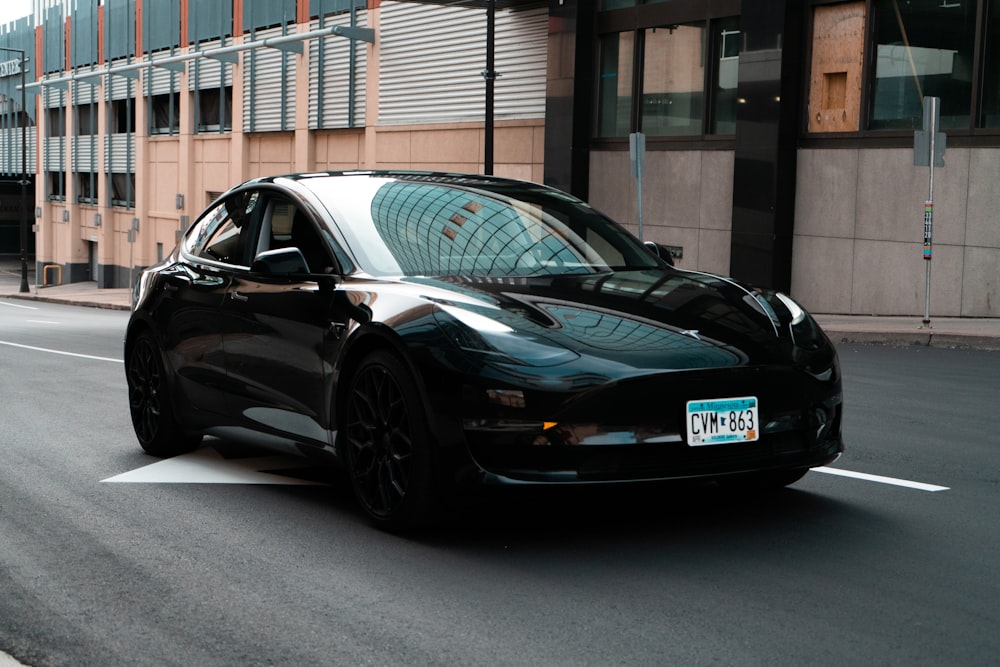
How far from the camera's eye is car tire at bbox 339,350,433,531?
5.21 metres

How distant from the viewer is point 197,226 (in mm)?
7836

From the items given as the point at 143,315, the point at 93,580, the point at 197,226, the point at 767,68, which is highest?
the point at 767,68

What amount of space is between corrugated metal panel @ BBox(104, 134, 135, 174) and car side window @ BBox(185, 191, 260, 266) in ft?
159

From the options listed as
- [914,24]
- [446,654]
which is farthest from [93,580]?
[914,24]

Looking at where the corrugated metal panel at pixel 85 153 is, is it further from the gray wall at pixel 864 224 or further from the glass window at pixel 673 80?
the gray wall at pixel 864 224

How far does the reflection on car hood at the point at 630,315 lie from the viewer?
5090 mm

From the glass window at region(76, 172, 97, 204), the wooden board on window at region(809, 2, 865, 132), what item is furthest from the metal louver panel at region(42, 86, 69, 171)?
the wooden board on window at region(809, 2, 865, 132)

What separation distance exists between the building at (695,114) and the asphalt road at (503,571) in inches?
476

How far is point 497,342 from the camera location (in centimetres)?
506

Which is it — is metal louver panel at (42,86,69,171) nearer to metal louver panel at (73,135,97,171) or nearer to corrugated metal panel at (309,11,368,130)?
metal louver panel at (73,135,97,171)

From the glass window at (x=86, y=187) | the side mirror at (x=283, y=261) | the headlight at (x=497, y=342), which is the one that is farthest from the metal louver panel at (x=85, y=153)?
the headlight at (x=497, y=342)

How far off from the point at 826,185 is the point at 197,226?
15707 mm

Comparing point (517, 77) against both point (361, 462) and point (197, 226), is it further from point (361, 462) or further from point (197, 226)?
point (361, 462)

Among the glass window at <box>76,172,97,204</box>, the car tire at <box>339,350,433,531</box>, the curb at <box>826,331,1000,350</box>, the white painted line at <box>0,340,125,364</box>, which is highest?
the glass window at <box>76,172,97,204</box>
